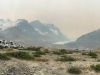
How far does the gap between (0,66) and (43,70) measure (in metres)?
3.74

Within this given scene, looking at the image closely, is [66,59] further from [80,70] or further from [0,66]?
[0,66]

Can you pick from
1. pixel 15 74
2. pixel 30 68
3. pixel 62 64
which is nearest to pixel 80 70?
pixel 62 64

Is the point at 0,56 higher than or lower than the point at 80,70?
higher

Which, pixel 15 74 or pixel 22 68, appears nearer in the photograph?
pixel 15 74

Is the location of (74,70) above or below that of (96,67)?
below

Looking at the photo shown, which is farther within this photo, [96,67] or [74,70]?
[96,67]

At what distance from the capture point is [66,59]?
25.3 meters

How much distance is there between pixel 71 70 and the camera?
20.2 m

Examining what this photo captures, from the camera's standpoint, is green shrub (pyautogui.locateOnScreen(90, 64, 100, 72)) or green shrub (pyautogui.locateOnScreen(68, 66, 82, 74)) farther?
green shrub (pyautogui.locateOnScreen(90, 64, 100, 72))

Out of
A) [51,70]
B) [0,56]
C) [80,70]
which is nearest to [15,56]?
[0,56]

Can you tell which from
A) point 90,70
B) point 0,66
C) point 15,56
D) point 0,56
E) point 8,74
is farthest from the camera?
point 15,56

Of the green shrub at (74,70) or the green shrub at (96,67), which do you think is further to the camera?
the green shrub at (96,67)

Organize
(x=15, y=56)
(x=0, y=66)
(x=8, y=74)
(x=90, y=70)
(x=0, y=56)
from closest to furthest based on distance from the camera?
(x=8, y=74) < (x=0, y=66) < (x=90, y=70) < (x=0, y=56) < (x=15, y=56)

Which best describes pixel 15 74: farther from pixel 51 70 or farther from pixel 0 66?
pixel 51 70
